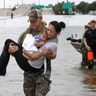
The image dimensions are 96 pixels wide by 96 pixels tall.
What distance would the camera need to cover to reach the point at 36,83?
7.64 m

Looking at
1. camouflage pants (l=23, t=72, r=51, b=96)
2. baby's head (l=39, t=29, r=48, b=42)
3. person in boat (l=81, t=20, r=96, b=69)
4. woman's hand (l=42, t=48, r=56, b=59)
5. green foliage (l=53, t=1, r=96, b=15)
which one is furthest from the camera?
green foliage (l=53, t=1, r=96, b=15)

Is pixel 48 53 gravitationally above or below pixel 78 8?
above

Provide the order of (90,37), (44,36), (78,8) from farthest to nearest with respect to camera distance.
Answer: (78,8) < (90,37) < (44,36)

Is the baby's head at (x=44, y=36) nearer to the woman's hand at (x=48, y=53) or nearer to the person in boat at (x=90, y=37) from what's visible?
the woman's hand at (x=48, y=53)

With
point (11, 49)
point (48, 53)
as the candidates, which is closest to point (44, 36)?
point (48, 53)

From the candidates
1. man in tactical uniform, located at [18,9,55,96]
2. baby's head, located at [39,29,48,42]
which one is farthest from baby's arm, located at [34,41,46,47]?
man in tactical uniform, located at [18,9,55,96]

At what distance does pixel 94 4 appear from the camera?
93.7m

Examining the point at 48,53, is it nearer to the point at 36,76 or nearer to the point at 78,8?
Result: the point at 36,76

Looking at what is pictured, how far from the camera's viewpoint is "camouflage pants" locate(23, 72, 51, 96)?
297 inches

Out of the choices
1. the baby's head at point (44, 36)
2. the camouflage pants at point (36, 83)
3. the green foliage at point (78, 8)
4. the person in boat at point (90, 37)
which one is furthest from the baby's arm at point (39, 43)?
the green foliage at point (78, 8)

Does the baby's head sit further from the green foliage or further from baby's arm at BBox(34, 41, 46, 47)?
the green foliage

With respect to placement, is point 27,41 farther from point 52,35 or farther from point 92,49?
point 92,49

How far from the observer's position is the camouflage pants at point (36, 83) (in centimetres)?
754

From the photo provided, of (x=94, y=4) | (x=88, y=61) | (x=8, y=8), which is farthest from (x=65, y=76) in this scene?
(x=8, y=8)
